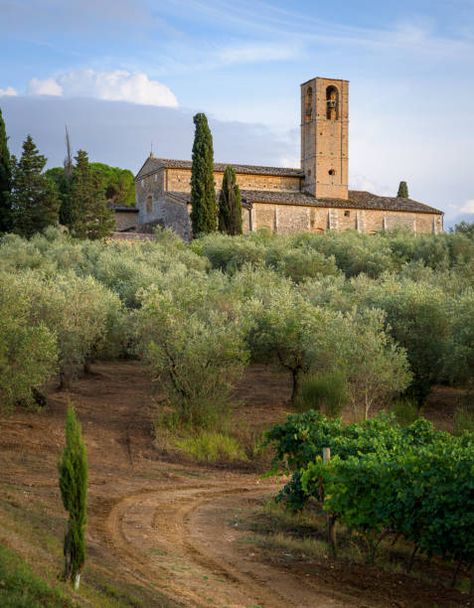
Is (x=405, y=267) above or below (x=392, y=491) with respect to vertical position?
above

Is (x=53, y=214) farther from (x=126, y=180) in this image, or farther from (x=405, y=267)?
(x=126, y=180)

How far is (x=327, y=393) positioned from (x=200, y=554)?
1009 cm

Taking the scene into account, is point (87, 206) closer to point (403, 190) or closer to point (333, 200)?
point (333, 200)

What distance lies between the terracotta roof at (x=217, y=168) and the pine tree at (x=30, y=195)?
1446 centimetres

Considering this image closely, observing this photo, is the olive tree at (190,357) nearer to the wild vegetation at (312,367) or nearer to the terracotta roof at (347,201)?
the wild vegetation at (312,367)

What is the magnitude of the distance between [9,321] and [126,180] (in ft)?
229

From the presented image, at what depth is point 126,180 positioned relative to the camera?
87125 mm

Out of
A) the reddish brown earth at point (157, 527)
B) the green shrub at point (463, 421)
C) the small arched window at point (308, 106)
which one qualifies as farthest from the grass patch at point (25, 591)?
the small arched window at point (308, 106)

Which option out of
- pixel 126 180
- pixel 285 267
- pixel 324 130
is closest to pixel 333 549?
pixel 285 267

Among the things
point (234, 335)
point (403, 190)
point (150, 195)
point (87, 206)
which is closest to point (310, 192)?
point (403, 190)

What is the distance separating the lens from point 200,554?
11.6m

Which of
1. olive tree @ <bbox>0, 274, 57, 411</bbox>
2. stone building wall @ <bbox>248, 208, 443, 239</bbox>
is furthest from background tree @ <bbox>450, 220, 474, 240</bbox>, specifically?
olive tree @ <bbox>0, 274, 57, 411</bbox>

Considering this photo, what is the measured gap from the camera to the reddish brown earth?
9.79 metres

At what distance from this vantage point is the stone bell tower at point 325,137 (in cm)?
6494
